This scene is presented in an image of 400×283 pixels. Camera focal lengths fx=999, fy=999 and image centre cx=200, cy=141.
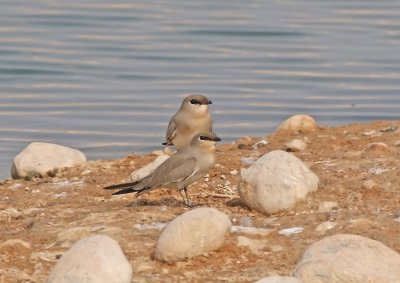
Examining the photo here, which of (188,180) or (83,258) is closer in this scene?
(83,258)

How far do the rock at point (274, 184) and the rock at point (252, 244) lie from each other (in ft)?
3.03

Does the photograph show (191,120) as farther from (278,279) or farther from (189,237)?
(278,279)

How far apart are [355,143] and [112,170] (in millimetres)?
2881

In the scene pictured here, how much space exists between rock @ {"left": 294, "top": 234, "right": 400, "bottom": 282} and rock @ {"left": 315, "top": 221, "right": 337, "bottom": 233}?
86cm

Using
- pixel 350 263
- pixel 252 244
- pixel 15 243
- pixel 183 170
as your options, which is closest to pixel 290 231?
pixel 252 244

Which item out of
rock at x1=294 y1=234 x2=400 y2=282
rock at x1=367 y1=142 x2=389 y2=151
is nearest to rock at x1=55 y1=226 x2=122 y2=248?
rock at x1=294 y1=234 x2=400 y2=282

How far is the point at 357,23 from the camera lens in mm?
24641

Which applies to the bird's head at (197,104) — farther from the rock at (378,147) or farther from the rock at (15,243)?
the rock at (15,243)

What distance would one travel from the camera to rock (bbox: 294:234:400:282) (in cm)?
664

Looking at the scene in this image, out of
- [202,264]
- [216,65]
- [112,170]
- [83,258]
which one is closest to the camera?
[83,258]

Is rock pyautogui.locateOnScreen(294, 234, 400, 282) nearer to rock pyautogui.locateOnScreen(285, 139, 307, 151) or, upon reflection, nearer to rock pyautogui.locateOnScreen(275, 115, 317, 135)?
rock pyautogui.locateOnScreen(285, 139, 307, 151)

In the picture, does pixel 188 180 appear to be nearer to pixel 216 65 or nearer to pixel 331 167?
pixel 331 167

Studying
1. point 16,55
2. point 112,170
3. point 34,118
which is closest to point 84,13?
point 16,55

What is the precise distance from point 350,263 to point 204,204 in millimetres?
2777
